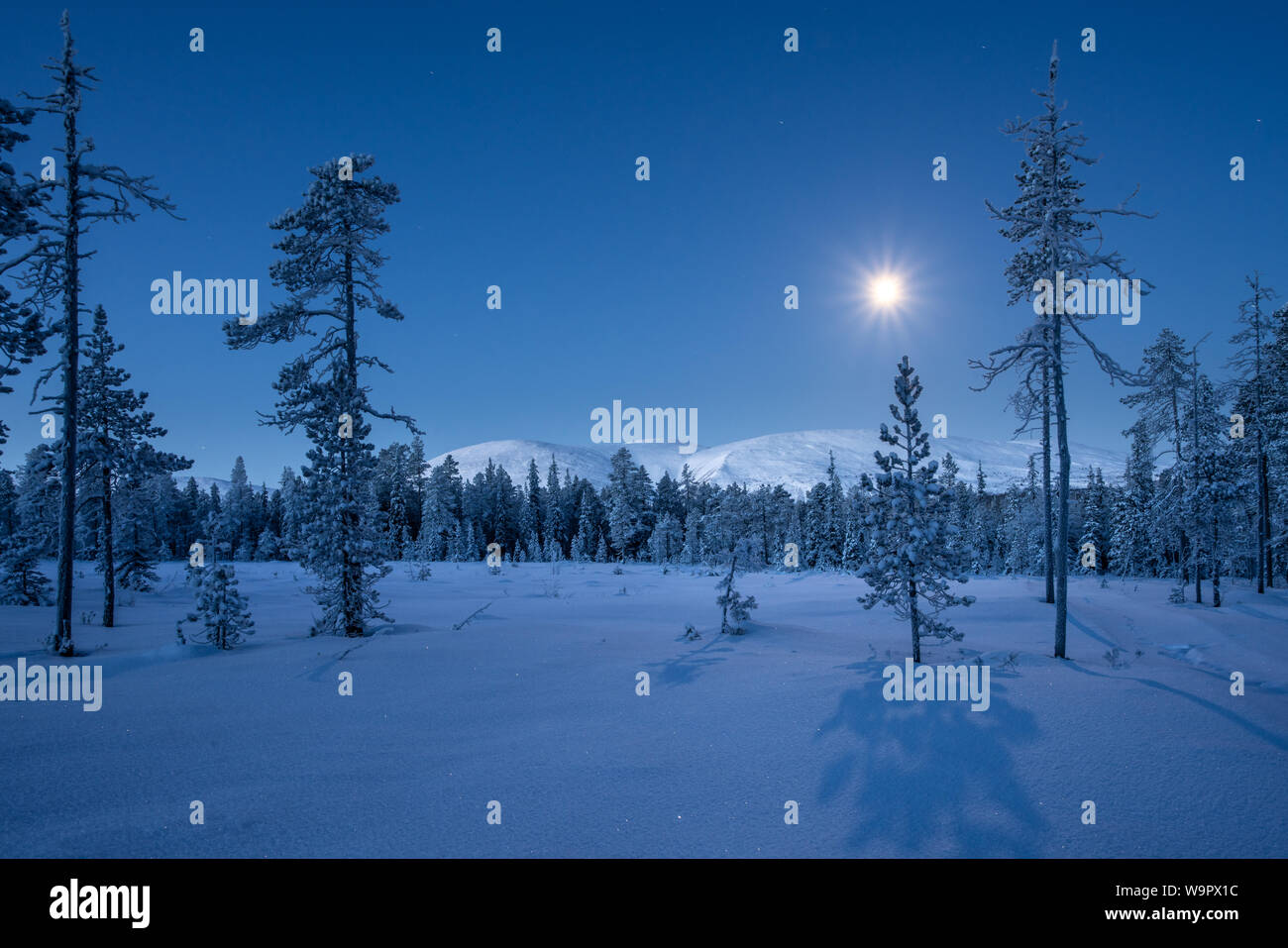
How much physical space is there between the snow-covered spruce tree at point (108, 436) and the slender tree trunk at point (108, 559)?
31 mm

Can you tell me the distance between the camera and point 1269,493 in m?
31.4

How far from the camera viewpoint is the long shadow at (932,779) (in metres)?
4.23

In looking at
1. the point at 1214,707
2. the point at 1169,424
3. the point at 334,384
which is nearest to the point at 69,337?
the point at 334,384

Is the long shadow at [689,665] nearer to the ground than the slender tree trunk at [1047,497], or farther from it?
nearer to the ground

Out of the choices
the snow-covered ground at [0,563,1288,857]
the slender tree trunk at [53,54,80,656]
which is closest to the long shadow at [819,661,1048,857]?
the snow-covered ground at [0,563,1288,857]

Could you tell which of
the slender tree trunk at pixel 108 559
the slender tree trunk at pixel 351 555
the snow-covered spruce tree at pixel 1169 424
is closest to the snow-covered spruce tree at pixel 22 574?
the slender tree trunk at pixel 108 559

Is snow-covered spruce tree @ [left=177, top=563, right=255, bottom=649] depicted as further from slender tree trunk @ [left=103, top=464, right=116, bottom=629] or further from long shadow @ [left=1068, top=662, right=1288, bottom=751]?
long shadow @ [left=1068, top=662, right=1288, bottom=751]

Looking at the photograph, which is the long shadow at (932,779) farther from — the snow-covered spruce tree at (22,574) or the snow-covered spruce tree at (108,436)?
the snow-covered spruce tree at (22,574)

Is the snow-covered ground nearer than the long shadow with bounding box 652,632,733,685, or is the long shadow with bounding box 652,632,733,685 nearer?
the snow-covered ground

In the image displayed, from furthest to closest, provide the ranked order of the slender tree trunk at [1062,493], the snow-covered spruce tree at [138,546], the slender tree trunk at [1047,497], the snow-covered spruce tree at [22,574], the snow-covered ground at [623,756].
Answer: the snow-covered spruce tree at [138,546] < the snow-covered spruce tree at [22,574] < the slender tree trunk at [1047,497] < the slender tree trunk at [1062,493] < the snow-covered ground at [623,756]

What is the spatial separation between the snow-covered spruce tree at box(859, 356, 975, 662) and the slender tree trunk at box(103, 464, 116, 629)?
67.1 ft

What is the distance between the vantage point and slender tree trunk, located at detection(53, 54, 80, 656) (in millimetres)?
10836
